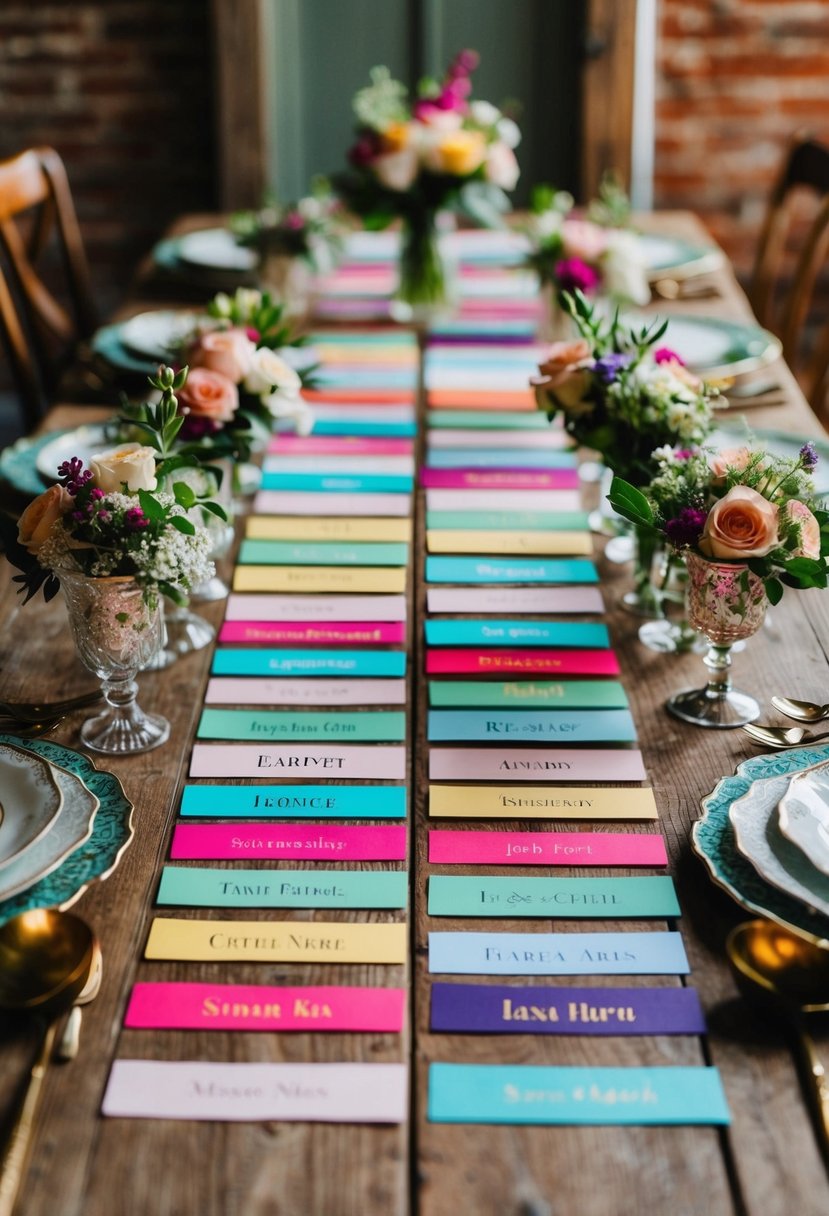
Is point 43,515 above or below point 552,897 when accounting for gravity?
above

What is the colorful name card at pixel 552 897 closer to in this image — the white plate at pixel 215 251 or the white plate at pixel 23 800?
the white plate at pixel 23 800

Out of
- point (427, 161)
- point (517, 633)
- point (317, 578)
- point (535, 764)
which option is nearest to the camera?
point (535, 764)

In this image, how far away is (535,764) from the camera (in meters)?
1.18

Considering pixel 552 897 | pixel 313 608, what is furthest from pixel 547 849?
pixel 313 608

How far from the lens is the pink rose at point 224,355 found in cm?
149

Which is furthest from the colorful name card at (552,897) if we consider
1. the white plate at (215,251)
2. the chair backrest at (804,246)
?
the chair backrest at (804,246)

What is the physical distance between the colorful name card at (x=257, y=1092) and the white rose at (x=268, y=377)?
2.81 ft

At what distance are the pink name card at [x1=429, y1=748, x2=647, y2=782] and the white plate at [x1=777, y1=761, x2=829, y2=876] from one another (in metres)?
0.15

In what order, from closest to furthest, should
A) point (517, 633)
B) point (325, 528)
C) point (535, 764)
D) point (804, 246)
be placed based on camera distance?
point (535, 764) < point (517, 633) < point (325, 528) < point (804, 246)

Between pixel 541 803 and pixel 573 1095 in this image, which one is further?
pixel 541 803

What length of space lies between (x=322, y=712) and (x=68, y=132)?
3.26m

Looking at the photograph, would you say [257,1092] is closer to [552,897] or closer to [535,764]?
[552,897]

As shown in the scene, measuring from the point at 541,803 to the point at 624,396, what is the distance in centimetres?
52

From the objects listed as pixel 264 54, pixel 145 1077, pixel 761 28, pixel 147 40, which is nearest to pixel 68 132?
pixel 147 40
